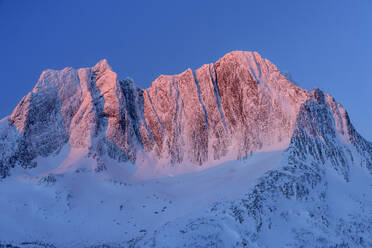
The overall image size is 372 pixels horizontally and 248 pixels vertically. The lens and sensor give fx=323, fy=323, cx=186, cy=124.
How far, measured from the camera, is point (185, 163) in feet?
134

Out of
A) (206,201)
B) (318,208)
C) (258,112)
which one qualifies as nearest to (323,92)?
(258,112)

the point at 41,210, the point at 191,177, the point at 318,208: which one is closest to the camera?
the point at 318,208

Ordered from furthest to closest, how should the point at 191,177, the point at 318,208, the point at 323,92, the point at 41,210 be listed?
the point at 323,92 < the point at 191,177 < the point at 41,210 < the point at 318,208

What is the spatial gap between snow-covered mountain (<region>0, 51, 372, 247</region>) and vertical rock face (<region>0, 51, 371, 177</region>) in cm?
16

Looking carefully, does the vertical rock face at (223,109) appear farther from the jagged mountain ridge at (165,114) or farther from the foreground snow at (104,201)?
the foreground snow at (104,201)

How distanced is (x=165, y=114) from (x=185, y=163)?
877cm

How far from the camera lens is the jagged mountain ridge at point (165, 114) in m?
38.2

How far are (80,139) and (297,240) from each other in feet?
90.8

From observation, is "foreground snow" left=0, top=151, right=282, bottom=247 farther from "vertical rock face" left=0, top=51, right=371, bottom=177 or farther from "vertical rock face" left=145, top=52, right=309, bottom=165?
"vertical rock face" left=0, top=51, right=371, bottom=177

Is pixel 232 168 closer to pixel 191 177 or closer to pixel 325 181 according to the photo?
pixel 191 177

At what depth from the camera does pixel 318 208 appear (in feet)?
88.3

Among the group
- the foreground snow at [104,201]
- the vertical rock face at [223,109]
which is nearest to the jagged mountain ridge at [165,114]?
the vertical rock face at [223,109]

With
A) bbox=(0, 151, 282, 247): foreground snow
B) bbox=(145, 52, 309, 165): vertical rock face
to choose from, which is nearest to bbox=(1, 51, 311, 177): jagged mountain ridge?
bbox=(145, 52, 309, 165): vertical rock face

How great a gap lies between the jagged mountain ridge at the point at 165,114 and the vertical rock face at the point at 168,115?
126mm
